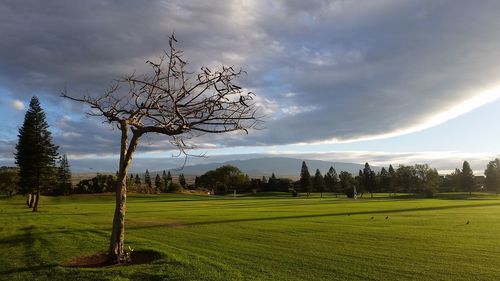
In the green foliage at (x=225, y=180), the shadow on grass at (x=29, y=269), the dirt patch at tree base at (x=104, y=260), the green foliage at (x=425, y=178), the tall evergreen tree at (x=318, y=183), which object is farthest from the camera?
the green foliage at (x=225, y=180)

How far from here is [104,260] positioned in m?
13.0

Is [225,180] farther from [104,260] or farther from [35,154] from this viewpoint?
[104,260]

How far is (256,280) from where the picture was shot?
10352 mm

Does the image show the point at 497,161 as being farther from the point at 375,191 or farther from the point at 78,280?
the point at 78,280

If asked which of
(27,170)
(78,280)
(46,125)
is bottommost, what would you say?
(78,280)

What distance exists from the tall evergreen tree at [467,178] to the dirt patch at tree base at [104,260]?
400ft

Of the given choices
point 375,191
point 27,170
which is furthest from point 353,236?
point 375,191

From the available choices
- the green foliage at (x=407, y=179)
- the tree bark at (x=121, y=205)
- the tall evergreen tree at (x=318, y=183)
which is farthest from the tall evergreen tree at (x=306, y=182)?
the tree bark at (x=121, y=205)

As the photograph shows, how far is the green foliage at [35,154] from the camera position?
1916 inches

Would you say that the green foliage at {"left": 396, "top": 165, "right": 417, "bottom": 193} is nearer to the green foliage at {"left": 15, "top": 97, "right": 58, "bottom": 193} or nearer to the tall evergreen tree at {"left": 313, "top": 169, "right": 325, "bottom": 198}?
the tall evergreen tree at {"left": 313, "top": 169, "right": 325, "bottom": 198}

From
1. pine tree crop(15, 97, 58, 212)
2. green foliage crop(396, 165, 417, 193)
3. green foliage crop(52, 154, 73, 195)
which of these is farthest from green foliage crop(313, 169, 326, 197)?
pine tree crop(15, 97, 58, 212)

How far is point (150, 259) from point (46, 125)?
4403 cm

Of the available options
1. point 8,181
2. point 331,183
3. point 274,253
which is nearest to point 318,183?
point 331,183

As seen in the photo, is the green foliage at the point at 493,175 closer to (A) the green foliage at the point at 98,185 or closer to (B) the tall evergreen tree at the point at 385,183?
(B) the tall evergreen tree at the point at 385,183
